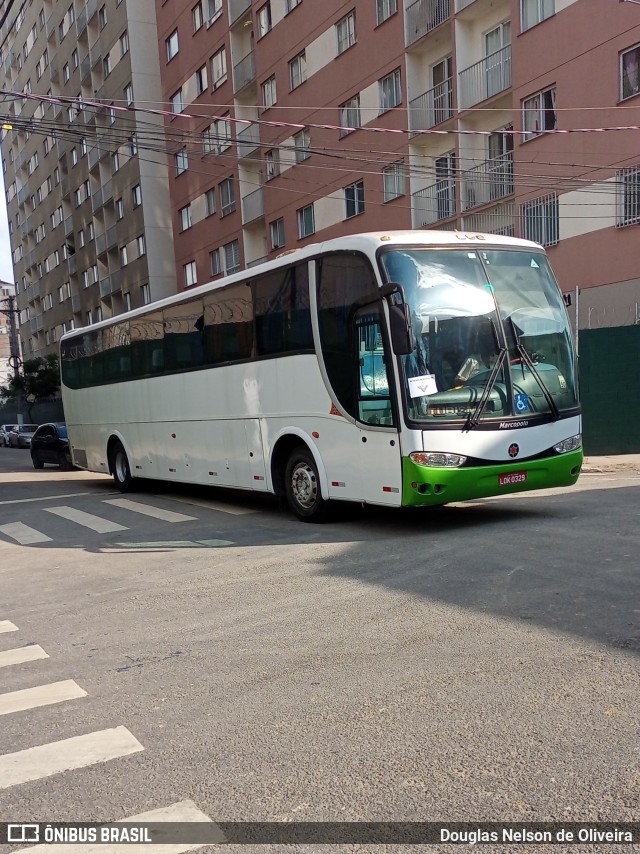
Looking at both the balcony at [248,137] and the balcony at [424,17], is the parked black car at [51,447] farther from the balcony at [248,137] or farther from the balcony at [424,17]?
the balcony at [424,17]

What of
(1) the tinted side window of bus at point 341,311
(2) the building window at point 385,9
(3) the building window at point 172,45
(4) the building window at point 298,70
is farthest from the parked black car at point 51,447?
(3) the building window at point 172,45

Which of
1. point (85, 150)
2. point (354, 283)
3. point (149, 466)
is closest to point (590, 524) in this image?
point (354, 283)

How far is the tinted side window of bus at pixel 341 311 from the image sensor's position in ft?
30.0

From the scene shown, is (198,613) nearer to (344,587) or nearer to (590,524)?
(344,587)

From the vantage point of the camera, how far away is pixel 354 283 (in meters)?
9.20

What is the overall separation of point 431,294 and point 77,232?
51343mm

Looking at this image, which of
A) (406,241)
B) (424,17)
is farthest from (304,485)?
(424,17)

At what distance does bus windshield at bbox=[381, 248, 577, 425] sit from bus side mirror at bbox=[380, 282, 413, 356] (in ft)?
0.87

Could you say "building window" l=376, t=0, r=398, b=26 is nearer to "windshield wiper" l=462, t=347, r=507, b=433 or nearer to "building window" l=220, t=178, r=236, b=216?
"building window" l=220, t=178, r=236, b=216

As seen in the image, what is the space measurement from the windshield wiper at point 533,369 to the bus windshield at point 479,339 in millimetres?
11

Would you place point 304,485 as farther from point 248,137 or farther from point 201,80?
point 201,80

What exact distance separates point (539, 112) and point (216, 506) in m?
14.0

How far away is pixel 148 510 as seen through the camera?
13.2m

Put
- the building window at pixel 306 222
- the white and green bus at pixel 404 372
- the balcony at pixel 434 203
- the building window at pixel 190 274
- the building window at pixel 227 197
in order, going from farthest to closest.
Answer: the building window at pixel 190 274, the building window at pixel 227 197, the building window at pixel 306 222, the balcony at pixel 434 203, the white and green bus at pixel 404 372
